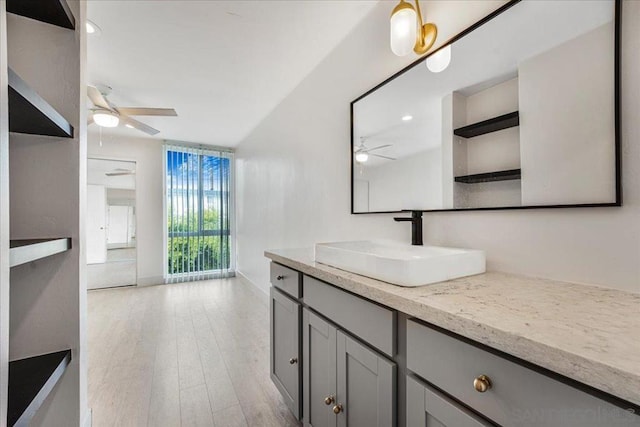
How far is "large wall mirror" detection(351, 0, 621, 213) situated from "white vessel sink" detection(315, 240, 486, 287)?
249 mm

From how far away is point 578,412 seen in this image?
18.3 inches

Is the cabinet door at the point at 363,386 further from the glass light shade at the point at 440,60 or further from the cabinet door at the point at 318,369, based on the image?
the glass light shade at the point at 440,60

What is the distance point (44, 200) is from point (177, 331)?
2.09 m

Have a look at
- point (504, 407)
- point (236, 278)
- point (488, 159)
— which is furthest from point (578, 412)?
point (236, 278)

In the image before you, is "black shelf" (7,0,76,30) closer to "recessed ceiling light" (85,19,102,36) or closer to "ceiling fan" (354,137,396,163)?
"recessed ceiling light" (85,19,102,36)

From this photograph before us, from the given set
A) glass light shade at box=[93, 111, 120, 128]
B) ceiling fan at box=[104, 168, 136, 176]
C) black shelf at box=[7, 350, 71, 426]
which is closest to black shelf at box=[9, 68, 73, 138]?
black shelf at box=[7, 350, 71, 426]

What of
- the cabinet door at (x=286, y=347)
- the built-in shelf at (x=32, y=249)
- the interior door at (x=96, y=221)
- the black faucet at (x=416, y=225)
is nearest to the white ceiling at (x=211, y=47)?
the black faucet at (x=416, y=225)

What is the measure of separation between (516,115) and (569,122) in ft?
0.58

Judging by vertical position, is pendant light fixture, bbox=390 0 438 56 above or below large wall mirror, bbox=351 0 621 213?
above

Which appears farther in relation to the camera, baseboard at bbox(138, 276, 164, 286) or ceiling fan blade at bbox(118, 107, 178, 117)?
baseboard at bbox(138, 276, 164, 286)

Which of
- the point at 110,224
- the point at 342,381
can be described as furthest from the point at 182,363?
the point at 110,224

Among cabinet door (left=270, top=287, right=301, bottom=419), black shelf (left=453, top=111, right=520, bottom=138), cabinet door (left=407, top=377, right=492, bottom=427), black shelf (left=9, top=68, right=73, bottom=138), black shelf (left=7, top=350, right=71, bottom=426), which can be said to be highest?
black shelf (left=453, top=111, right=520, bottom=138)

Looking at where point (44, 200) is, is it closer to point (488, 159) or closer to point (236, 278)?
point (488, 159)

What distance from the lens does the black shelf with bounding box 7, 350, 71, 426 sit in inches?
28.9
